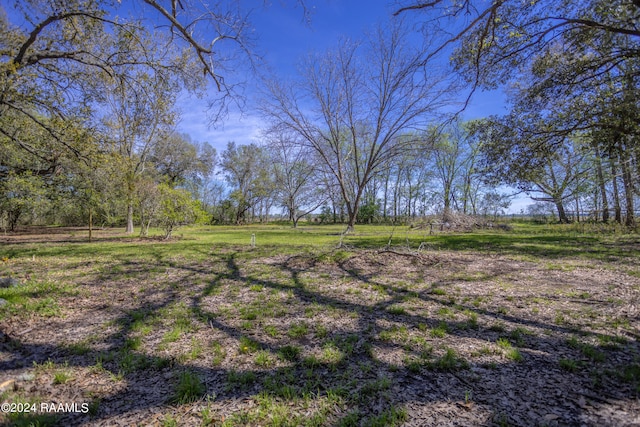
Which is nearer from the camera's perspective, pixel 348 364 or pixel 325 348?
pixel 348 364

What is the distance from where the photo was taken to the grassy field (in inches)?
82.3

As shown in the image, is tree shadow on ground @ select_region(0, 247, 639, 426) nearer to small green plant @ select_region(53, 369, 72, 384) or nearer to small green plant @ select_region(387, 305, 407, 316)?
small green plant @ select_region(387, 305, 407, 316)

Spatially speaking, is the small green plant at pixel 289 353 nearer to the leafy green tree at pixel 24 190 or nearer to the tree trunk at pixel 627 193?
the tree trunk at pixel 627 193

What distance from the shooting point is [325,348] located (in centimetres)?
303

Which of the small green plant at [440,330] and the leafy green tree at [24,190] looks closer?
the small green plant at [440,330]

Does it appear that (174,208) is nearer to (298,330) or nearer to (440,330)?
(298,330)

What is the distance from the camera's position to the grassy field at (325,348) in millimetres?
2090

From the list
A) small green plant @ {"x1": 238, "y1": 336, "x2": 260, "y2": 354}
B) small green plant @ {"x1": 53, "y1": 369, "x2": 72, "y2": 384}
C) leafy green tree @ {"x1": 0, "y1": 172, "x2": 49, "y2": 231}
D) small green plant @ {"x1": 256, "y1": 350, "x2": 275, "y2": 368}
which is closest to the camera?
small green plant @ {"x1": 53, "y1": 369, "x2": 72, "y2": 384}

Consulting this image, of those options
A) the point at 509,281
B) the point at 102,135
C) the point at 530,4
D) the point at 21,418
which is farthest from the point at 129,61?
the point at 509,281

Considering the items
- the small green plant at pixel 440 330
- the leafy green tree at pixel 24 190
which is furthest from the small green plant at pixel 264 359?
the leafy green tree at pixel 24 190

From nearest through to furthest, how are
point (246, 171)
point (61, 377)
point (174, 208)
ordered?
Result: point (61, 377) < point (174, 208) < point (246, 171)

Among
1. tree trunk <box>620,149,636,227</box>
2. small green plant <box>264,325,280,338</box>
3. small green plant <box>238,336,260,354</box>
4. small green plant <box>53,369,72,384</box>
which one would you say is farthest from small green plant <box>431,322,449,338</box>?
tree trunk <box>620,149,636,227</box>

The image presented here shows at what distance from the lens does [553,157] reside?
366 inches

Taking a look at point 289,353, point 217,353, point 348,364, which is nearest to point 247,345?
point 217,353
